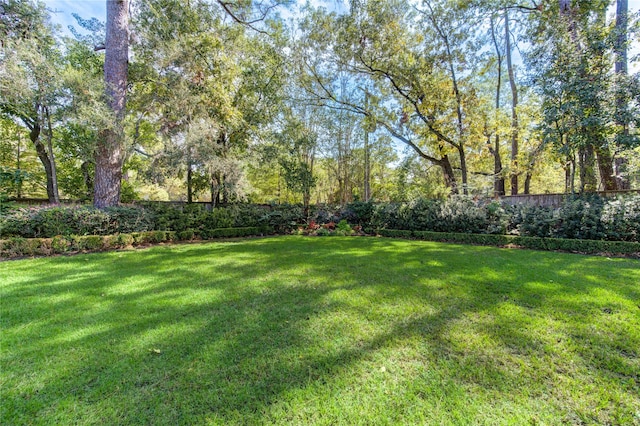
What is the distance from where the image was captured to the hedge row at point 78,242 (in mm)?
5188

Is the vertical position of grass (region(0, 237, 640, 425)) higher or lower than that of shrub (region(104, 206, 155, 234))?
lower

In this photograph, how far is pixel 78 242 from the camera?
5742 mm

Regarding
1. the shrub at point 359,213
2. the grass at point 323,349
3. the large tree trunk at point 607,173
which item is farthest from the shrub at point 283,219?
the large tree trunk at point 607,173

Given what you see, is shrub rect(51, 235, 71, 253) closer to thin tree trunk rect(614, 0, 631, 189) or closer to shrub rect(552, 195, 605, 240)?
shrub rect(552, 195, 605, 240)

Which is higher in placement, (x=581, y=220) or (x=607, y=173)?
(x=607, y=173)

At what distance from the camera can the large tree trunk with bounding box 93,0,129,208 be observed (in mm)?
7305

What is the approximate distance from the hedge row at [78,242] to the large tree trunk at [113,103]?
5.39 ft

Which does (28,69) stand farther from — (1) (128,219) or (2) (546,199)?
(2) (546,199)

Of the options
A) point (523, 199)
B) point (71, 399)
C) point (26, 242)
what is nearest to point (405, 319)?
point (71, 399)

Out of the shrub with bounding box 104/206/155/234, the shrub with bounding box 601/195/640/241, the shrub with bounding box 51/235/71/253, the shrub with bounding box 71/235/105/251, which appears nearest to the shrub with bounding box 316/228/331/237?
the shrub with bounding box 104/206/155/234

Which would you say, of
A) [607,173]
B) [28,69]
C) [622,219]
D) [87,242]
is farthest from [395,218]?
[28,69]

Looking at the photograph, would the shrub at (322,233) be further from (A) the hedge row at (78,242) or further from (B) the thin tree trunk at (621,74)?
(B) the thin tree trunk at (621,74)

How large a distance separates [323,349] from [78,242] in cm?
655

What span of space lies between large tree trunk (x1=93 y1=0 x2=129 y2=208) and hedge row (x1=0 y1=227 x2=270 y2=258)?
64.6 inches
